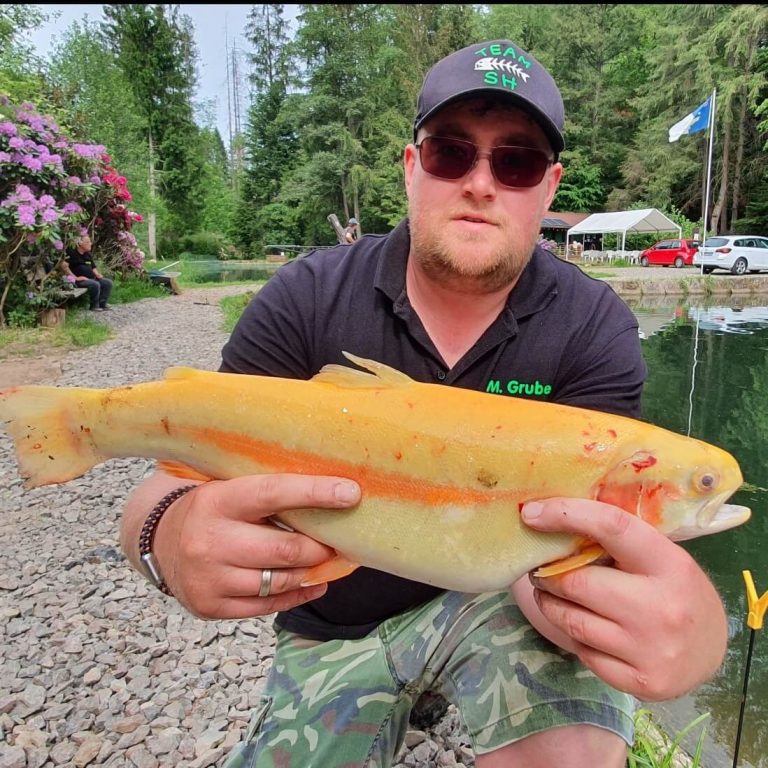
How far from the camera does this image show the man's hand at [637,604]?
4.09ft

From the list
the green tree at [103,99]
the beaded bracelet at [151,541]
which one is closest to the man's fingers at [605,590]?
the beaded bracelet at [151,541]

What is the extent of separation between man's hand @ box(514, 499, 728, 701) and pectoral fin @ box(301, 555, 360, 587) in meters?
0.49

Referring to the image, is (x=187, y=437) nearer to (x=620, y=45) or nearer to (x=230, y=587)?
(x=230, y=587)

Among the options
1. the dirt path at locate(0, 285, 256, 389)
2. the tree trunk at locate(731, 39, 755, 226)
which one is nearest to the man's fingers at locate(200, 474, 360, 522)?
the dirt path at locate(0, 285, 256, 389)

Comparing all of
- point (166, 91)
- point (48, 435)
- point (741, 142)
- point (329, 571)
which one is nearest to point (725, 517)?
point (329, 571)

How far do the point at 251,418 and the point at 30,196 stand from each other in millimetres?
9092

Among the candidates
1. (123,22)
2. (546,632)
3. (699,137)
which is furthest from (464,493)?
(123,22)

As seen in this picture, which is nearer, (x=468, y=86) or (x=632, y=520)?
(x=632, y=520)

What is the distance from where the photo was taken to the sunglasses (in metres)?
2.00

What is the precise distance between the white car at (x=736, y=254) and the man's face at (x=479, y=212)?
2632cm

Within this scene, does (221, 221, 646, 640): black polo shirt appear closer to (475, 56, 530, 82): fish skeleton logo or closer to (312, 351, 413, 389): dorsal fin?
(312, 351, 413, 389): dorsal fin

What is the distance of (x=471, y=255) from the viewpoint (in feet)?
6.35

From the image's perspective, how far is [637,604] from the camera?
1246 millimetres

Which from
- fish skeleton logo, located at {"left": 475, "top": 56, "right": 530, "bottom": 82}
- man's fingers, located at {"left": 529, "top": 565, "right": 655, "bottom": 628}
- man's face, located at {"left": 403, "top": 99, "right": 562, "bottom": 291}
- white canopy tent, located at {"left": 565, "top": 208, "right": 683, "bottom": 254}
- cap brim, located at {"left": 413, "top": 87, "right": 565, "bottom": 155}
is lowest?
man's fingers, located at {"left": 529, "top": 565, "right": 655, "bottom": 628}
